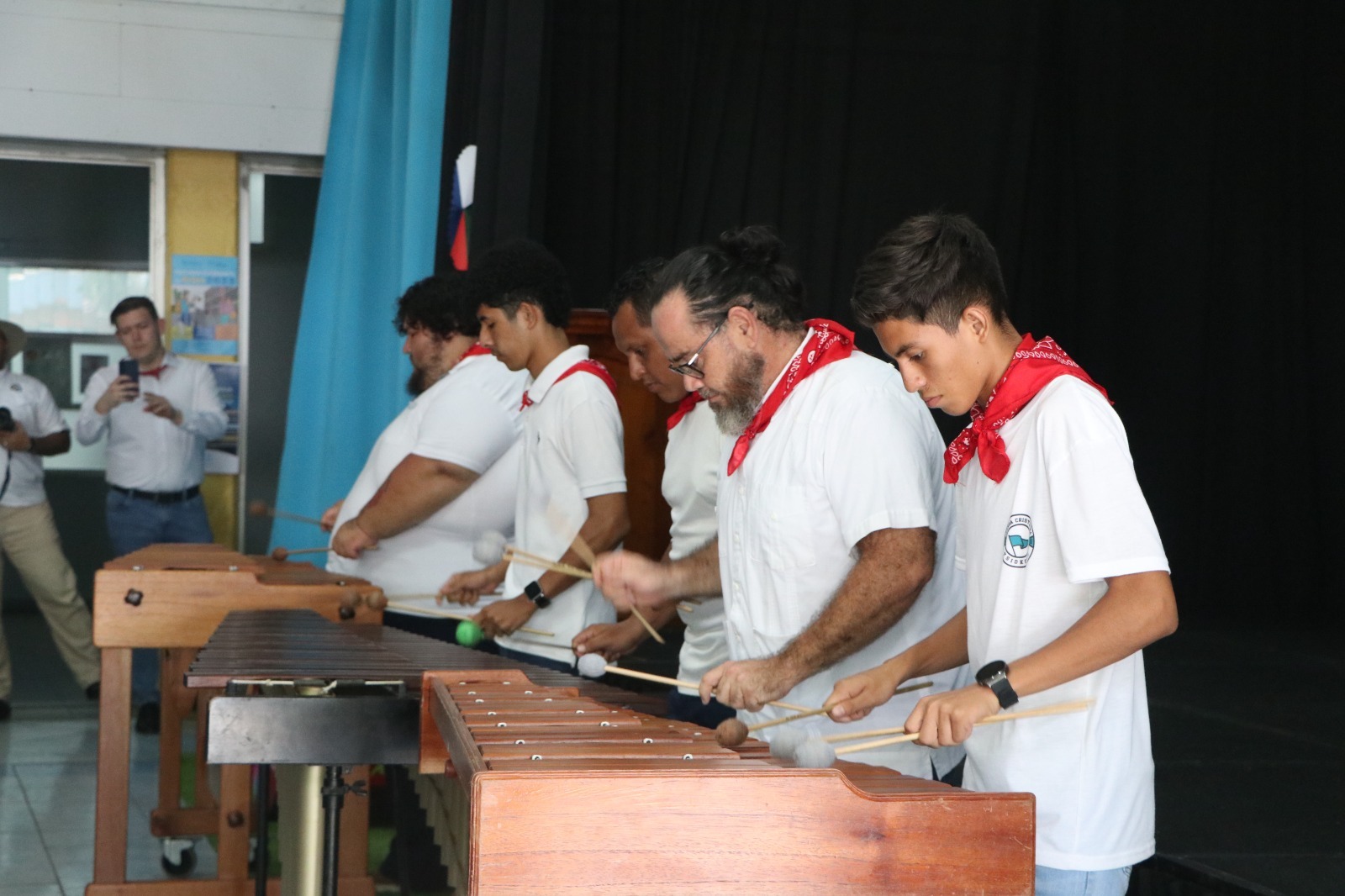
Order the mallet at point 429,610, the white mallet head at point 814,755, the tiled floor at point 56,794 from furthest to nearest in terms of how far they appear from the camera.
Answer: the tiled floor at point 56,794 → the mallet at point 429,610 → the white mallet head at point 814,755

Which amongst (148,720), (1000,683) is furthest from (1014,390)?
(148,720)

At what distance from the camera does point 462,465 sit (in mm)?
3764

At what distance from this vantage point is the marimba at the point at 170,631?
137 inches

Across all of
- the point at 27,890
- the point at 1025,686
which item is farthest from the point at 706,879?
the point at 27,890

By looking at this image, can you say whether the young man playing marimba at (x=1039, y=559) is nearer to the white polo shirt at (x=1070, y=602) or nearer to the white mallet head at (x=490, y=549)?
the white polo shirt at (x=1070, y=602)

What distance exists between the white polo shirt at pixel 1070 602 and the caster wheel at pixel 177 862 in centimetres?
293

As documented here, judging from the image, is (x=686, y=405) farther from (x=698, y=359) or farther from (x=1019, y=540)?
(x=1019, y=540)

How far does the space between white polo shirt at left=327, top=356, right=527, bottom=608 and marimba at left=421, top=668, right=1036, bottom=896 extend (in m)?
2.18

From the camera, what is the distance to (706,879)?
1.50m

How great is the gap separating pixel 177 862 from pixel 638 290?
7.33 feet

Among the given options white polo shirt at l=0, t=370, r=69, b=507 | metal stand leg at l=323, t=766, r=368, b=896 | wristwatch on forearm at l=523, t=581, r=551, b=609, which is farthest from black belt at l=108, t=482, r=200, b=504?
metal stand leg at l=323, t=766, r=368, b=896

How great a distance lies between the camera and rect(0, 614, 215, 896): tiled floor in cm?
402

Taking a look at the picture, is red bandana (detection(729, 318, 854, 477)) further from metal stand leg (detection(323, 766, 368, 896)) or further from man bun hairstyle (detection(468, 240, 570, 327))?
man bun hairstyle (detection(468, 240, 570, 327))

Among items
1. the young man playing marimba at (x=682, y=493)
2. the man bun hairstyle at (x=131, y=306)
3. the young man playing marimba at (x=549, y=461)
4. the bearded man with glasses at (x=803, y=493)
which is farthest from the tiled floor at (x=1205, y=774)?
the man bun hairstyle at (x=131, y=306)
